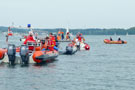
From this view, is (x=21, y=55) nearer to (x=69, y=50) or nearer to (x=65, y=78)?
(x=65, y=78)

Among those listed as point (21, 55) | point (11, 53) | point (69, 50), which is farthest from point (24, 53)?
point (69, 50)

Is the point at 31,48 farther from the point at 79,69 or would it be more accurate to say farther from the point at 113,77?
the point at 113,77

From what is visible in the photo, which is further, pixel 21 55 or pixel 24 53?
pixel 21 55

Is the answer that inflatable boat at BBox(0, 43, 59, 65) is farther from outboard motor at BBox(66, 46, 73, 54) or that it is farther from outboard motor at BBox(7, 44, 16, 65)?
outboard motor at BBox(66, 46, 73, 54)

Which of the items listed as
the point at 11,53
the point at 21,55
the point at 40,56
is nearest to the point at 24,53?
the point at 21,55

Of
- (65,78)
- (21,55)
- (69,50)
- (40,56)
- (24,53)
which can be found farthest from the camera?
(69,50)

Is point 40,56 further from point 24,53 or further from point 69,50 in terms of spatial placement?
point 69,50

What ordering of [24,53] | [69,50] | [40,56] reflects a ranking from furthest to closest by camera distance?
[69,50] < [40,56] < [24,53]

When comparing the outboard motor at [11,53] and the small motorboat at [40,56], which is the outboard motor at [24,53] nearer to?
the small motorboat at [40,56]

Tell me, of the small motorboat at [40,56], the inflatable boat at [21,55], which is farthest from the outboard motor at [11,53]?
the small motorboat at [40,56]

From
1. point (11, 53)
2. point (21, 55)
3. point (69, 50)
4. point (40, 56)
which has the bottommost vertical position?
point (69, 50)

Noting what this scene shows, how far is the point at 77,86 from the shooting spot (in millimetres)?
26609

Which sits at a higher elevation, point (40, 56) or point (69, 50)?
point (40, 56)

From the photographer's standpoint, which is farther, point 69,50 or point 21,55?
point 69,50
